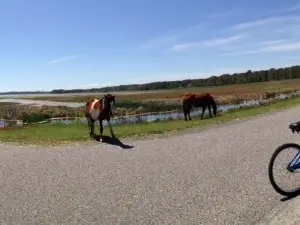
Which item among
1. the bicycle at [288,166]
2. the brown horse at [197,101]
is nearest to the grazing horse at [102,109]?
the bicycle at [288,166]

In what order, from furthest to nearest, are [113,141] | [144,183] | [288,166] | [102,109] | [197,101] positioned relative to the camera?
[197,101] < [102,109] < [113,141] < [144,183] < [288,166]

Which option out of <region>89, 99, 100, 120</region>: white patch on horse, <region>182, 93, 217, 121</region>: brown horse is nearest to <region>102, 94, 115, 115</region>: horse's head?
<region>89, 99, 100, 120</region>: white patch on horse

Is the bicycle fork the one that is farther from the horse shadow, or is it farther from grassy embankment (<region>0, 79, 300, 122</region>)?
grassy embankment (<region>0, 79, 300, 122</region>)

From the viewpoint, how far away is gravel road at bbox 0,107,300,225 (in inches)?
294

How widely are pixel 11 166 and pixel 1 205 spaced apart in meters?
4.28

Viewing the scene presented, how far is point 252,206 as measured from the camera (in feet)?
24.3

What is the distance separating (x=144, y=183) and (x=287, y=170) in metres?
3.19

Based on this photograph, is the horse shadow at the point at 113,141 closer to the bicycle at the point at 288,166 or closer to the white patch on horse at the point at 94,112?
the white patch on horse at the point at 94,112

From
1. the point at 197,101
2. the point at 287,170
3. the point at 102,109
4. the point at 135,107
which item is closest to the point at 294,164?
the point at 287,170

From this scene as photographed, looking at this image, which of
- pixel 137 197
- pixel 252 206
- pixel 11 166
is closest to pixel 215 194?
pixel 252 206

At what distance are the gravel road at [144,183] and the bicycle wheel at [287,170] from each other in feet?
0.74

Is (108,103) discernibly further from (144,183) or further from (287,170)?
(287,170)

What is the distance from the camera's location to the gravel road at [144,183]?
7.46m

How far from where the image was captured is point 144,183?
9.55 metres
